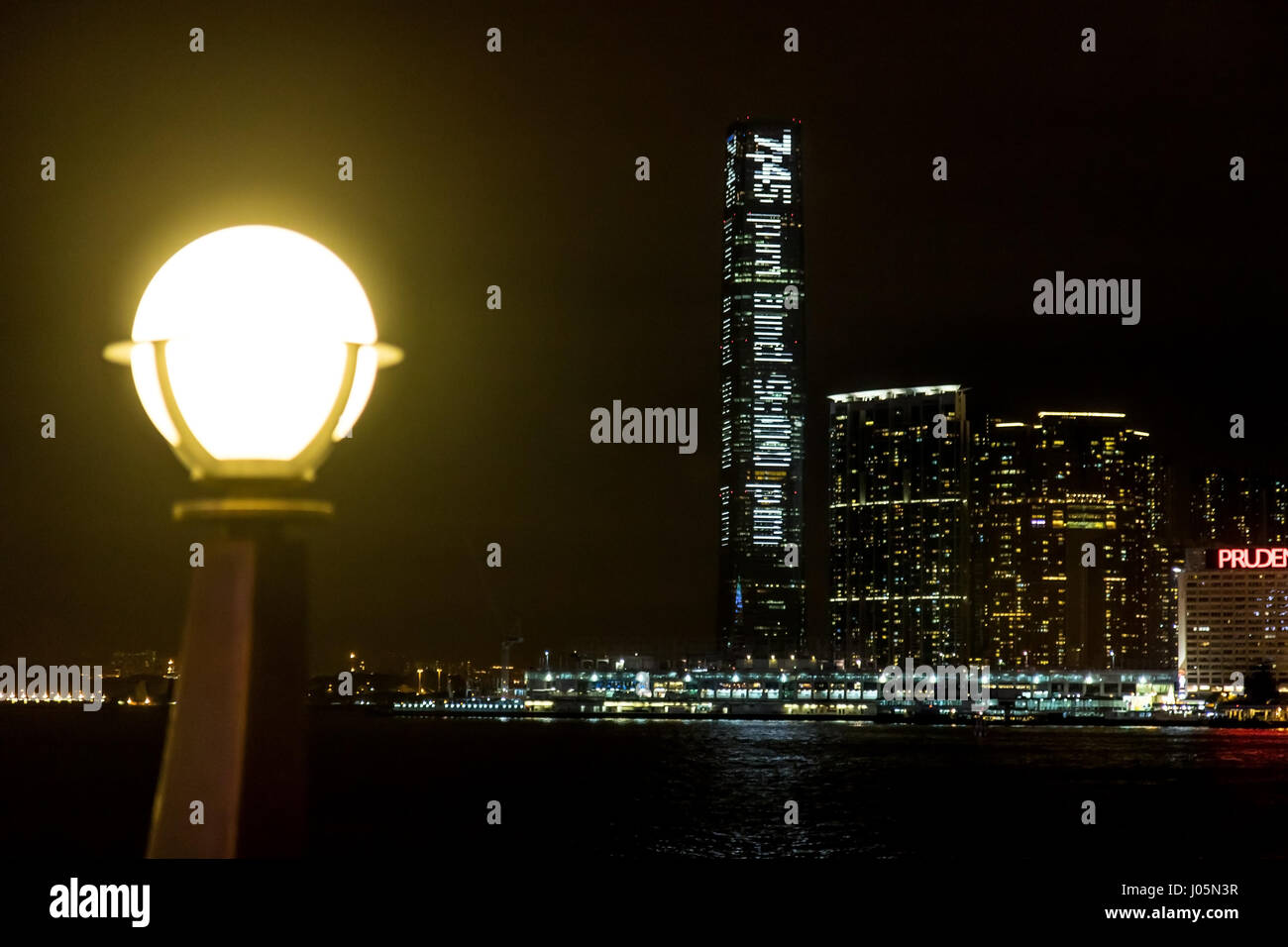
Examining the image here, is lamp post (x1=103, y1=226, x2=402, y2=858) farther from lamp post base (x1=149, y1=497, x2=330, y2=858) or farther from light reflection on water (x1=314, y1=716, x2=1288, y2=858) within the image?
light reflection on water (x1=314, y1=716, x2=1288, y2=858)

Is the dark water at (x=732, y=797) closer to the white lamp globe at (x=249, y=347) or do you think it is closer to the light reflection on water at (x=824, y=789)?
the light reflection on water at (x=824, y=789)

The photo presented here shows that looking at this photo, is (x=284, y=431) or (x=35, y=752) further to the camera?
(x=35, y=752)

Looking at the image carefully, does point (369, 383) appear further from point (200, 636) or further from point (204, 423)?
point (200, 636)

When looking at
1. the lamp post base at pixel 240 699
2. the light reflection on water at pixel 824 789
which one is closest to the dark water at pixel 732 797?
the light reflection on water at pixel 824 789

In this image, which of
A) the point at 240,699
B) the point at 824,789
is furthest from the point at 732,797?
the point at 240,699
